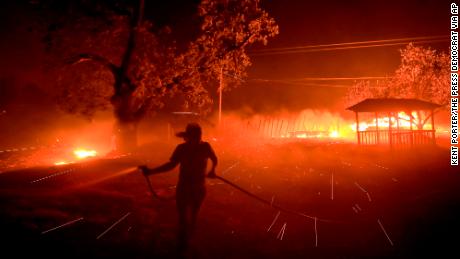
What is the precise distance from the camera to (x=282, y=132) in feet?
144

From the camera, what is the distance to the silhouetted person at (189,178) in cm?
609

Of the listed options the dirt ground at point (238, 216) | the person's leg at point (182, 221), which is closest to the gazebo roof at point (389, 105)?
the dirt ground at point (238, 216)

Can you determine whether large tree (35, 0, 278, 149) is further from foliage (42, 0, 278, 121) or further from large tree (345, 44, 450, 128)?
large tree (345, 44, 450, 128)

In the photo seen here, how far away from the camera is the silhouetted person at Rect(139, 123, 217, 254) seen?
6.09 meters

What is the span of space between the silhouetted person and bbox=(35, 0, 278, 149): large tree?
11172mm

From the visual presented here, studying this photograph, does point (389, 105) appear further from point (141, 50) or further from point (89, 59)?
point (89, 59)

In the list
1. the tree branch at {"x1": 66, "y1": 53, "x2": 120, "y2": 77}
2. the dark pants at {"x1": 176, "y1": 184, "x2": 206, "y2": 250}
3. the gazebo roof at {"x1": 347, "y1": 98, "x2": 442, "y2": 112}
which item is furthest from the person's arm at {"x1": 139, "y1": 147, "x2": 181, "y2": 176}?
the gazebo roof at {"x1": 347, "y1": 98, "x2": 442, "y2": 112}

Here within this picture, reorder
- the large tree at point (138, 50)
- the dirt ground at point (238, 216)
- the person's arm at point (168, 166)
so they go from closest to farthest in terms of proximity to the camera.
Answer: the person's arm at point (168, 166), the dirt ground at point (238, 216), the large tree at point (138, 50)

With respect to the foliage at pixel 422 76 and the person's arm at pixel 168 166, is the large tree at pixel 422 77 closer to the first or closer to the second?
the foliage at pixel 422 76

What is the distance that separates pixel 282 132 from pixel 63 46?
3057 cm

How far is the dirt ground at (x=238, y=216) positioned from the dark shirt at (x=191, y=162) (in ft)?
4.48

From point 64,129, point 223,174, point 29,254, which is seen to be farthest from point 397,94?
point 29,254

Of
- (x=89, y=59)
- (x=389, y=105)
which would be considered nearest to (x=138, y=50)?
(x=89, y=59)

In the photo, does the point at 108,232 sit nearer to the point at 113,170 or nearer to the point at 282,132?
the point at 113,170
